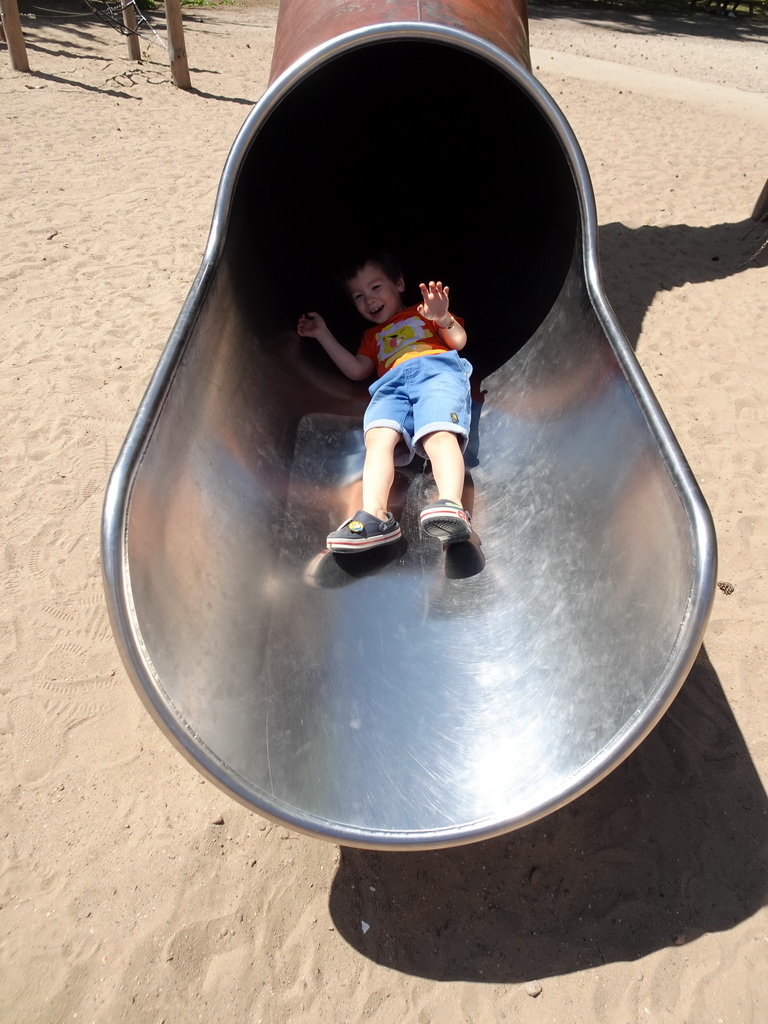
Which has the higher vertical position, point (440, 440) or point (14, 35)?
point (14, 35)

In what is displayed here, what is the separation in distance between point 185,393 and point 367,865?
142 cm

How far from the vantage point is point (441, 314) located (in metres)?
2.85

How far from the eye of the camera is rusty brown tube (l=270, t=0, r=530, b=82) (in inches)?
114

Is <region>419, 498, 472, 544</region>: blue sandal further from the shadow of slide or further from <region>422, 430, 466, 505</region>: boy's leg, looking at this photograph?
the shadow of slide

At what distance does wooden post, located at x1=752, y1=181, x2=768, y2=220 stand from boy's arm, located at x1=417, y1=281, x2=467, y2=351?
367cm

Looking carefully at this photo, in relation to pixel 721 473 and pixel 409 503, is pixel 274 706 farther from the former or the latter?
pixel 721 473

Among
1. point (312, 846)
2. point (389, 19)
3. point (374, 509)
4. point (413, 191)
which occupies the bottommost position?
point (312, 846)

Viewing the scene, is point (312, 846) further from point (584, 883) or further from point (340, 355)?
point (340, 355)

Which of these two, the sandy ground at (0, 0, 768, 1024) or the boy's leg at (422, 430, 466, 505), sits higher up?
the boy's leg at (422, 430, 466, 505)

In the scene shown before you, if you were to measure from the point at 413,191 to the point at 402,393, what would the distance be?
1.59m

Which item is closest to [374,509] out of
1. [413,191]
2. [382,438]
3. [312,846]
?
[382,438]

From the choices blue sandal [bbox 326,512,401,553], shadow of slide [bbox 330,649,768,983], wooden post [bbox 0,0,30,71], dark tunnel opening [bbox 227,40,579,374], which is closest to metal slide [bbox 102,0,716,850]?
dark tunnel opening [bbox 227,40,579,374]

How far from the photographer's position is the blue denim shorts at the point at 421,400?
266cm

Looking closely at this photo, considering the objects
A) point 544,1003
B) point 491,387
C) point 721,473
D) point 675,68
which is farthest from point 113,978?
point 675,68
